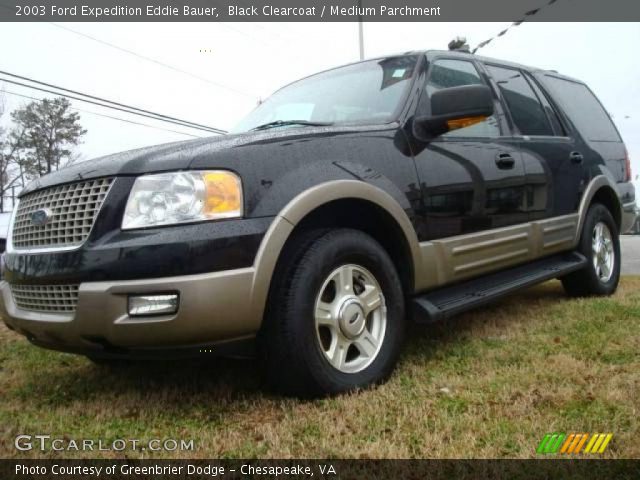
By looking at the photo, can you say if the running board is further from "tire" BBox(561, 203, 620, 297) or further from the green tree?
the green tree

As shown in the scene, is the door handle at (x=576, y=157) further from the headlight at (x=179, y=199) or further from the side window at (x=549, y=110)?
the headlight at (x=179, y=199)

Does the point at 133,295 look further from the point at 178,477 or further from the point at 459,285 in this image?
the point at 459,285

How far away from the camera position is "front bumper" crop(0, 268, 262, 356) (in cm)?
209

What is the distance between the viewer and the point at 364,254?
Result: 103 inches

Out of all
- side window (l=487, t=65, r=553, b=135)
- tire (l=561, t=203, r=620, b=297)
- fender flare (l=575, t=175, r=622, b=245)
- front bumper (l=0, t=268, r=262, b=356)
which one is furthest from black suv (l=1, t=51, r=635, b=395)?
tire (l=561, t=203, r=620, b=297)

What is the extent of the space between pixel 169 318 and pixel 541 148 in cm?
304

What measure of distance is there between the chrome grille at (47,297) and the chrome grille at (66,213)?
0.18 m

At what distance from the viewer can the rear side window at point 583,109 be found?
4.68m

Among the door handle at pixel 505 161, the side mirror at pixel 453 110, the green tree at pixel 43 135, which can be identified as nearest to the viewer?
the side mirror at pixel 453 110

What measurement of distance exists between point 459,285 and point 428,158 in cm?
82

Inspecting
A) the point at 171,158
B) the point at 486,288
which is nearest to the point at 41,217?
the point at 171,158

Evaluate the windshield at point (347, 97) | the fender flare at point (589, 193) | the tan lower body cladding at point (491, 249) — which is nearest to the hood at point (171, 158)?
the windshield at point (347, 97)
